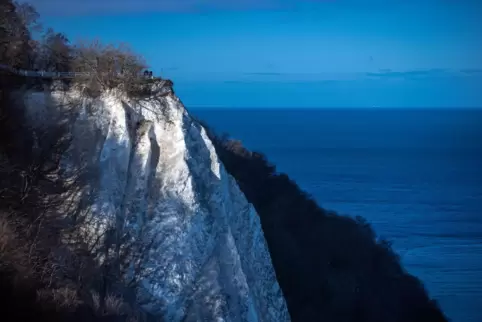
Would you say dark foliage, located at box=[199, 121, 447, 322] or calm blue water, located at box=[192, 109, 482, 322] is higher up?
calm blue water, located at box=[192, 109, 482, 322]

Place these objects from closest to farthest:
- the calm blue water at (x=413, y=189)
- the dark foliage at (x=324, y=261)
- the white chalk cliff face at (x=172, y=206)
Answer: the white chalk cliff face at (x=172, y=206), the dark foliage at (x=324, y=261), the calm blue water at (x=413, y=189)

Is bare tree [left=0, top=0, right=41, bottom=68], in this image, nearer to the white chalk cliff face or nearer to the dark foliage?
the white chalk cliff face

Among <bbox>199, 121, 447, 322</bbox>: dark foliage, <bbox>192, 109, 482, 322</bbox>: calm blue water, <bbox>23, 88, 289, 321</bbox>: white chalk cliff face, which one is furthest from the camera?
<bbox>192, 109, 482, 322</bbox>: calm blue water

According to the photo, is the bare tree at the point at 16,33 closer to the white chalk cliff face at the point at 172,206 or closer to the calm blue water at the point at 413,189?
the white chalk cliff face at the point at 172,206

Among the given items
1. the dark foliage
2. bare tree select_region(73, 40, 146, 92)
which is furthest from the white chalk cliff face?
the dark foliage

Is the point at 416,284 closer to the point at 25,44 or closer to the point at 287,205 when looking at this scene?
the point at 287,205

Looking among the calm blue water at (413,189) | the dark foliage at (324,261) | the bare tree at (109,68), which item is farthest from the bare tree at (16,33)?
the calm blue water at (413,189)

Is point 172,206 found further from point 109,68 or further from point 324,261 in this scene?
point 324,261
